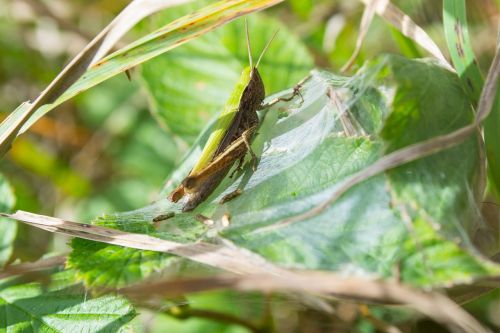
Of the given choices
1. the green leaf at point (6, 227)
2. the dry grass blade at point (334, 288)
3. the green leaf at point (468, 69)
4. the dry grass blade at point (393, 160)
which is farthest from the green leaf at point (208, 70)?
the dry grass blade at point (334, 288)

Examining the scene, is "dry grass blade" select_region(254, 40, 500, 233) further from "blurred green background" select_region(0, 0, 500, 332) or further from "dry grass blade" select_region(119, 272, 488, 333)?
"blurred green background" select_region(0, 0, 500, 332)

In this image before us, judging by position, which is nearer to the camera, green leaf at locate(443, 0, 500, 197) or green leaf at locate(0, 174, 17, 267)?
green leaf at locate(443, 0, 500, 197)

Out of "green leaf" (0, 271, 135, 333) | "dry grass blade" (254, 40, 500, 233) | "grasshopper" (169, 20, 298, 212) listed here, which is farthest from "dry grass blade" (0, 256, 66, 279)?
"dry grass blade" (254, 40, 500, 233)

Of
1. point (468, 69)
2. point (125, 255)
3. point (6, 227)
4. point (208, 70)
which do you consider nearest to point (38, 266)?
point (6, 227)

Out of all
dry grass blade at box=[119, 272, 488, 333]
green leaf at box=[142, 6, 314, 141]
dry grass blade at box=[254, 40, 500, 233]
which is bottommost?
dry grass blade at box=[119, 272, 488, 333]

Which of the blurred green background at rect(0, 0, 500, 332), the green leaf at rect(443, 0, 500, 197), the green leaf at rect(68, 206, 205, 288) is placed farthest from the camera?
the blurred green background at rect(0, 0, 500, 332)

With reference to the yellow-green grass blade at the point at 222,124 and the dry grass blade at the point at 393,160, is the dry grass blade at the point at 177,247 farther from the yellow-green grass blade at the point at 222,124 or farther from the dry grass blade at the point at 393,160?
the yellow-green grass blade at the point at 222,124

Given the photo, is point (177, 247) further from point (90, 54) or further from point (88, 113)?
point (88, 113)
